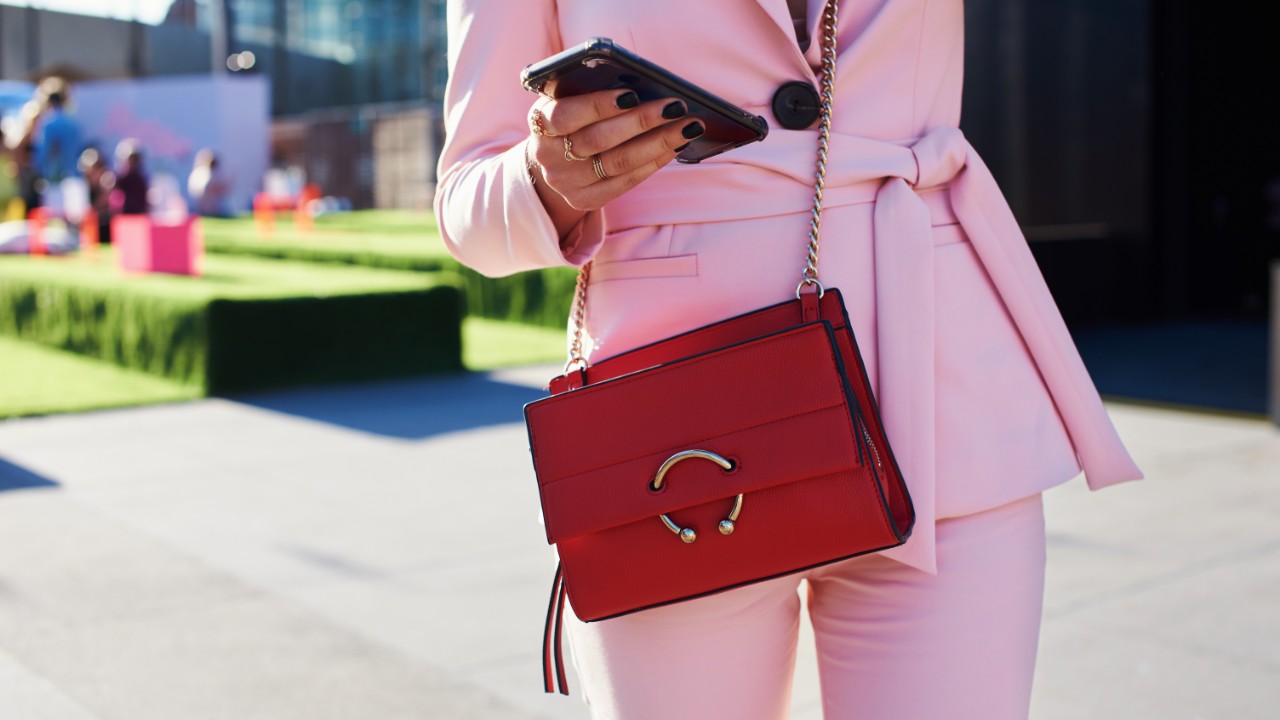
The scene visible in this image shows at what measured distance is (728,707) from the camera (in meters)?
1.33

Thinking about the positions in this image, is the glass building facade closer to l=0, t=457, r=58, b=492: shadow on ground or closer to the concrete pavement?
l=0, t=457, r=58, b=492: shadow on ground

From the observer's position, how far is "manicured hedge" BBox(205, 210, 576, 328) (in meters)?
12.0

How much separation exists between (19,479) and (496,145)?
212 inches

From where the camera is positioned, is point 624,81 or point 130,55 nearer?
point 624,81

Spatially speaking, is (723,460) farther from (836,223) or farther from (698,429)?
(836,223)

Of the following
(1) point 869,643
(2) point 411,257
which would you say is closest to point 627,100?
(1) point 869,643

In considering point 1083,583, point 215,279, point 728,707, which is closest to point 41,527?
point 1083,583

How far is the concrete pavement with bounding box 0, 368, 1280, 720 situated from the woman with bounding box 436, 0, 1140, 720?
2.01 metres

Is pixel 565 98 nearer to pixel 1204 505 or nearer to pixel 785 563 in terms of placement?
pixel 785 563

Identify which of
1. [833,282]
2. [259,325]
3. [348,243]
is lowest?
[259,325]

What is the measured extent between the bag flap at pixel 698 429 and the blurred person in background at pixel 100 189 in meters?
16.6

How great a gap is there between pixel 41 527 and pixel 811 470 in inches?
184

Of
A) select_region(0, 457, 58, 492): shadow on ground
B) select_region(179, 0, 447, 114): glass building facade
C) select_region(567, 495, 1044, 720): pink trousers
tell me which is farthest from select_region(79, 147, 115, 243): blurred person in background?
select_region(567, 495, 1044, 720): pink trousers

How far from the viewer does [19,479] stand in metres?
6.01
